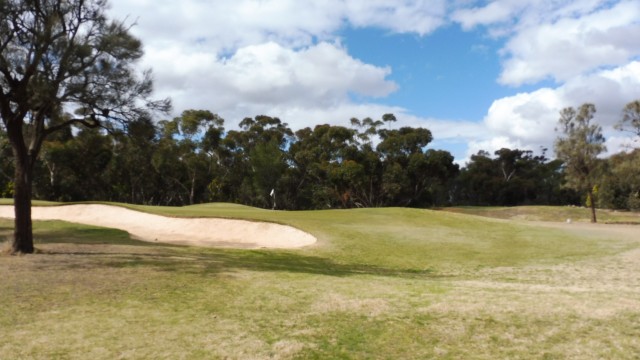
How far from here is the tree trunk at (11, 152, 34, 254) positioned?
51.4 feet

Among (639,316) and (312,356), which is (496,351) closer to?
(312,356)

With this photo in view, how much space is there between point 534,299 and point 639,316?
5.84 ft

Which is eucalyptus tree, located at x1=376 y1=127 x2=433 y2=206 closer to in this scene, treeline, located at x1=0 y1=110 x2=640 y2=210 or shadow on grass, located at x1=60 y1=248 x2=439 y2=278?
treeline, located at x1=0 y1=110 x2=640 y2=210

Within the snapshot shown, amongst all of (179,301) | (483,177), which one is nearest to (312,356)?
(179,301)

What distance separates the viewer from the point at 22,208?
15961 mm

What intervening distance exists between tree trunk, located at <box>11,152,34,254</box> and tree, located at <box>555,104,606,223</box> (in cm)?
4495

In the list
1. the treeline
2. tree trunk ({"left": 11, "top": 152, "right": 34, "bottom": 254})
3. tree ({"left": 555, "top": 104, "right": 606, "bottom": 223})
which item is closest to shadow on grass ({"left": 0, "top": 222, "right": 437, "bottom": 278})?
tree trunk ({"left": 11, "top": 152, "right": 34, "bottom": 254})

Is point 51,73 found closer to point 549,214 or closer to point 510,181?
point 549,214

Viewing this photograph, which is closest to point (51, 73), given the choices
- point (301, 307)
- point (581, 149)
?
point (301, 307)

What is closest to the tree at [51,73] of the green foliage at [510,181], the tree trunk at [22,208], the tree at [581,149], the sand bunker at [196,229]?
the tree trunk at [22,208]

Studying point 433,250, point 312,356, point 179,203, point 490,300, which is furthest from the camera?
point 179,203

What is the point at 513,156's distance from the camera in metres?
95.9

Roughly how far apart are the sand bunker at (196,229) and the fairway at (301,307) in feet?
19.9

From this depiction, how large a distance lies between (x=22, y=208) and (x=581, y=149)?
45770 mm
